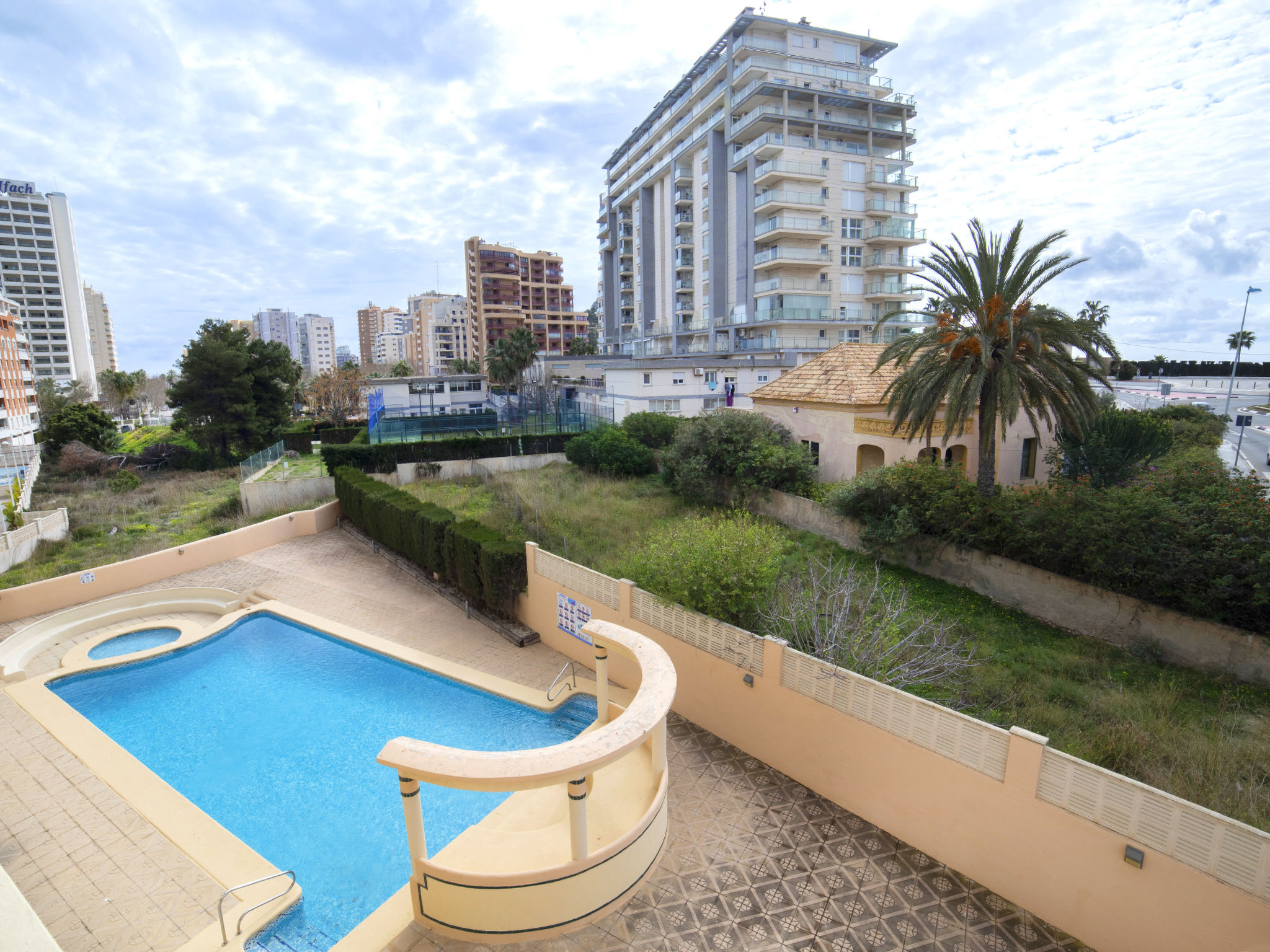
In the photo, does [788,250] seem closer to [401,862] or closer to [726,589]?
[726,589]

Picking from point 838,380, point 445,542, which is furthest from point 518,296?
point 445,542

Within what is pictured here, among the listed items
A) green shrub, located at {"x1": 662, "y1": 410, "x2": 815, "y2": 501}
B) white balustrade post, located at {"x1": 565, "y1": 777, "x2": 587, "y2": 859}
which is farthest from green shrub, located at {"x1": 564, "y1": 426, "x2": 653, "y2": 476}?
white balustrade post, located at {"x1": 565, "y1": 777, "x2": 587, "y2": 859}

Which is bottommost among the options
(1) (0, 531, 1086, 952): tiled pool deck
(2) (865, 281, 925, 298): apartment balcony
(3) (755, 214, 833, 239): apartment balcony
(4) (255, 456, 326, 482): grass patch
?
(1) (0, 531, 1086, 952): tiled pool deck

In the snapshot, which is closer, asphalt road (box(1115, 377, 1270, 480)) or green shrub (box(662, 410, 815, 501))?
green shrub (box(662, 410, 815, 501))

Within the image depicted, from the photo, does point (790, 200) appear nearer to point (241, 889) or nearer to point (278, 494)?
point (278, 494)

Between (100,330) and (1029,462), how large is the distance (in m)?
183

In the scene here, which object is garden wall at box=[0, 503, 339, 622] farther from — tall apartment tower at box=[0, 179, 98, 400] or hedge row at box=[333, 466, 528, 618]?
tall apartment tower at box=[0, 179, 98, 400]

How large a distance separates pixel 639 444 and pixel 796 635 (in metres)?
19.4

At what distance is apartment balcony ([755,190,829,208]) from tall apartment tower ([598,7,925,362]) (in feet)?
0.28

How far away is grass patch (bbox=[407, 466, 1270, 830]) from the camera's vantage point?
28.9ft

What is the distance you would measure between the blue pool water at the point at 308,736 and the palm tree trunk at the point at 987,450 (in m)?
12.2

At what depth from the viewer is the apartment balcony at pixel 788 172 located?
4425cm

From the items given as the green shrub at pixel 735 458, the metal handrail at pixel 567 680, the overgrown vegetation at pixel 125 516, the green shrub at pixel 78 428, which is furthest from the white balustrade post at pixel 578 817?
the green shrub at pixel 78 428

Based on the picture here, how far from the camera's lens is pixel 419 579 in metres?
20.4
